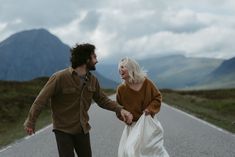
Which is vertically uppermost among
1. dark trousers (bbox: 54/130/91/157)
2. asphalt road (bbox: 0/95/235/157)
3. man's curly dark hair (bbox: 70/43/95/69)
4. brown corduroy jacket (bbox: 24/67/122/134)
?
man's curly dark hair (bbox: 70/43/95/69)

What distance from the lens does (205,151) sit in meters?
13.5

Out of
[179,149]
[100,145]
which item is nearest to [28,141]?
[100,145]

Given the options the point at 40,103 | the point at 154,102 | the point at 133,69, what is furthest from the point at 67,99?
the point at 154,102

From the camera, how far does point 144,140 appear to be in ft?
26.3

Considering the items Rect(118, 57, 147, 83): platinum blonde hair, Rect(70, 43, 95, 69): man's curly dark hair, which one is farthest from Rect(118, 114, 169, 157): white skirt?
Rect(70, 43, 95, 69): man's curly dark hair

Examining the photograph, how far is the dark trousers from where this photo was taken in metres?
7.32

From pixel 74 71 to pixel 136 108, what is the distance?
126 centimetres

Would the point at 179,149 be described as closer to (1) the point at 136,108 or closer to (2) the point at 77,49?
(1) the point at 136,108

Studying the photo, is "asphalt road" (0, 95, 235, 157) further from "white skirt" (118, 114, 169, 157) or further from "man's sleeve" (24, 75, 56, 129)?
"man's sleeve" (24, 75, 56, 129)

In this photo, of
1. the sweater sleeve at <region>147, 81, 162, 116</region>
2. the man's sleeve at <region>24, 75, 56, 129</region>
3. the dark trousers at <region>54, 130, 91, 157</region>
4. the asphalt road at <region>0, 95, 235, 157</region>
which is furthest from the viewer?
the asphalt road at <region>0, 95, 235, 157</region>

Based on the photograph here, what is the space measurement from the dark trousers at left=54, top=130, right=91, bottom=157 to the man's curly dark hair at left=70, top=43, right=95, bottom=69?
87 cm

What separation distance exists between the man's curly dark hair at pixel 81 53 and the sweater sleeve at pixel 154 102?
131cm

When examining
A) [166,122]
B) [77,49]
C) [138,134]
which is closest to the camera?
[77,49]

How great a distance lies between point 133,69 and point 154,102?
0.61 meters
